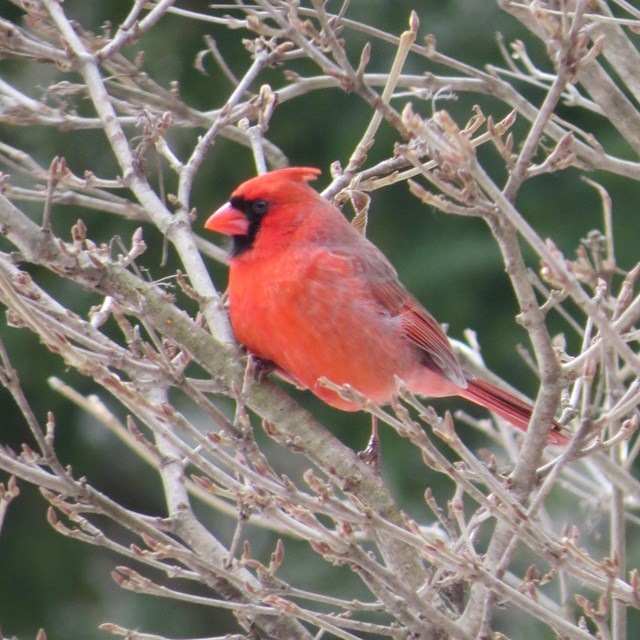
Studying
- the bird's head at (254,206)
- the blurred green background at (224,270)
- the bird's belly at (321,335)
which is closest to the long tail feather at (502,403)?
the bird's belly at (321,335)

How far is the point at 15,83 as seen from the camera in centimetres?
594

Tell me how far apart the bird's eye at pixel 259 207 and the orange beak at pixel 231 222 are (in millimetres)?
30

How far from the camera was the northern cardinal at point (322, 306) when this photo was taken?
2.63 metres

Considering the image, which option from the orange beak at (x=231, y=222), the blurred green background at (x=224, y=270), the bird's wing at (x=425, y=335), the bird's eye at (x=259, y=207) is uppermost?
the bird's eye at (x=259, y=207)

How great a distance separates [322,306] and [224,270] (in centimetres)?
351

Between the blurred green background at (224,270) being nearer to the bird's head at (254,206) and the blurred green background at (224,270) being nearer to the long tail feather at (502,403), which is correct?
the long tail feather at (502,403)

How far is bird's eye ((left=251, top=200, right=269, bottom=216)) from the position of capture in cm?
288

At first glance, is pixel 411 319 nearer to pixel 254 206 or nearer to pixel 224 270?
pixel 254 206

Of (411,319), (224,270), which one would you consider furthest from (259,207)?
(224,270)

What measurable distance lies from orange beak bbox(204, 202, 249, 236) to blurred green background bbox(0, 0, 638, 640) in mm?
3091

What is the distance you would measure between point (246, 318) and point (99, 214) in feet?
13.0

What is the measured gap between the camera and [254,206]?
2885 mm

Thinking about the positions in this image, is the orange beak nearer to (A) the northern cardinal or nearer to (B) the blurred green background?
(A) the northern cardinal

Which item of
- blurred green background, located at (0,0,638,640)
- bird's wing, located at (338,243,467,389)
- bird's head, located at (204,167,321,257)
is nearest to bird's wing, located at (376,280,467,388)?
bird's wing, located at (338,243,467,389)
